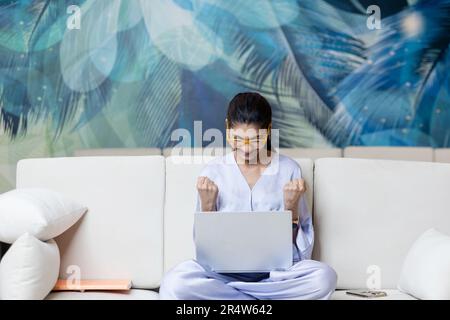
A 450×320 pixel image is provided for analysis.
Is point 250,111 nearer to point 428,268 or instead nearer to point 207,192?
point 207,192

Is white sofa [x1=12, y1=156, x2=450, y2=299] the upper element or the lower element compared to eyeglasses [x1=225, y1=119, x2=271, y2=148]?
lower

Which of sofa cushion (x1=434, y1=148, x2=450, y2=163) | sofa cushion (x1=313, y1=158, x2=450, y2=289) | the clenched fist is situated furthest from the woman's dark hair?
sofa cushion (x1=434, y1=148, x2=450, y2=163)

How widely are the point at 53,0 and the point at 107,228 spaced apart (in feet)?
4.28

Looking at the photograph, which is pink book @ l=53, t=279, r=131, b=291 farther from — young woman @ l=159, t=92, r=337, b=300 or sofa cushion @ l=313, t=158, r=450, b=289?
sofa cushion @ l=313, t=158, r=450, b=289

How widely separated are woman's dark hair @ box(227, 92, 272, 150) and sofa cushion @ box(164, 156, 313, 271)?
263mm

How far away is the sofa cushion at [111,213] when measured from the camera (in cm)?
264

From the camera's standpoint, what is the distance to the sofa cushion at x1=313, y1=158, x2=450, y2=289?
2656 mm

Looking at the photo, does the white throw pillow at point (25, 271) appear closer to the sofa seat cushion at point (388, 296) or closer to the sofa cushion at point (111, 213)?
the sofa cushion at point (111, 213)

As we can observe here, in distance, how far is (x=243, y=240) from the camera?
2.29 meters

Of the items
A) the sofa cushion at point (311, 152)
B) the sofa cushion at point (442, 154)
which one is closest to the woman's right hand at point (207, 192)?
the sofa cushion at point (311, 152)

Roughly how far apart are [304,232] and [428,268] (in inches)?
18.7

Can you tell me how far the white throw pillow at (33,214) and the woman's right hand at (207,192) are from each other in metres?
0.50

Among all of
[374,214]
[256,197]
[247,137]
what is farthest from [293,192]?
[374,214]

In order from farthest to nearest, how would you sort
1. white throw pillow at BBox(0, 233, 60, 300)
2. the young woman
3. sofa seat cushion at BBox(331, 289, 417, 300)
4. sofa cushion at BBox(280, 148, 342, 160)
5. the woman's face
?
sofa cushion at BBox(280, 148, 342, 160) → the woman's face → sofa seat cushion at BBox(331, 289, 417, 300) → the young woman → white throw pillow at BBox(0, 233, 60, 300)
